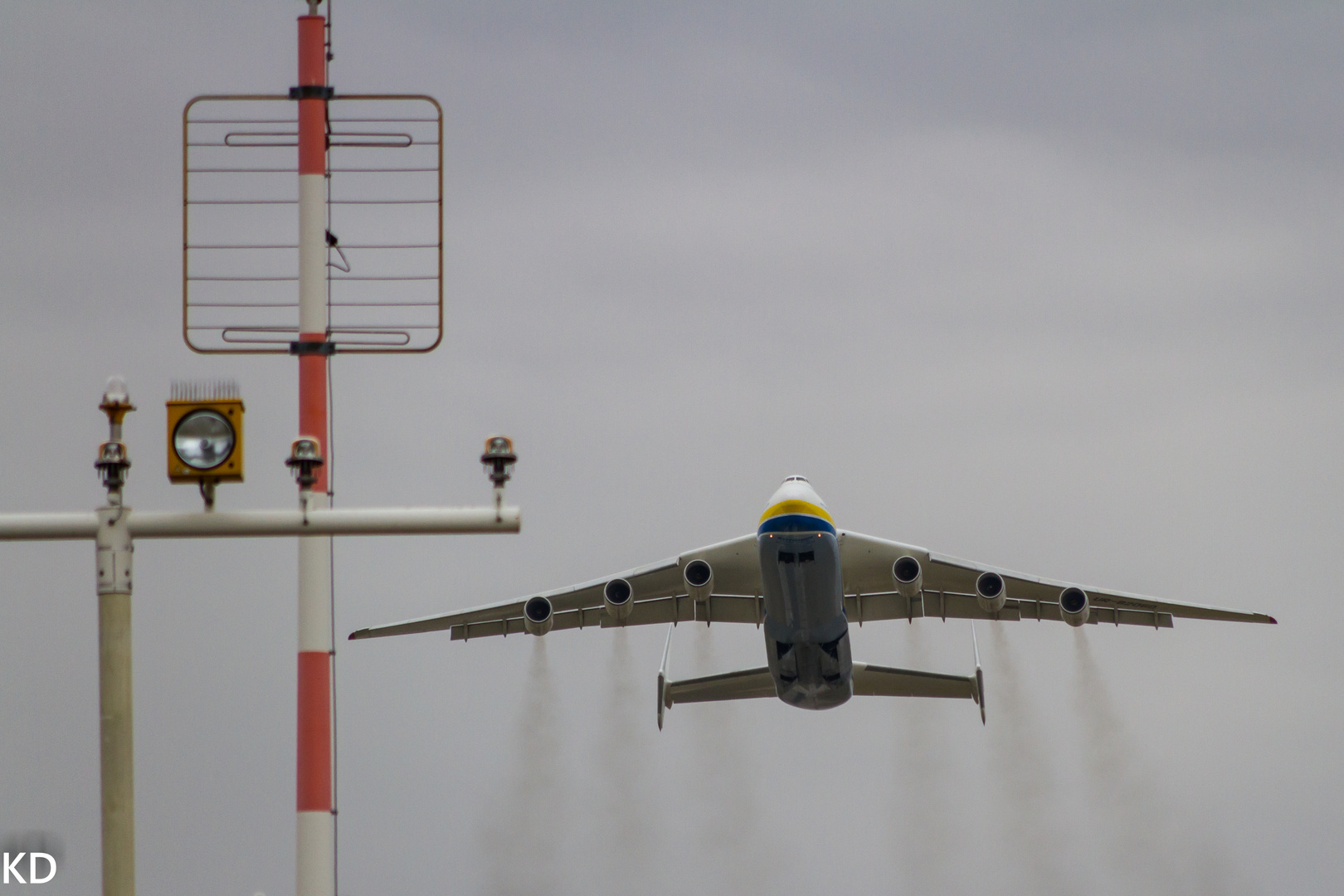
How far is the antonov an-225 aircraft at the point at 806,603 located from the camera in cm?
3438

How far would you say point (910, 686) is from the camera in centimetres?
4066

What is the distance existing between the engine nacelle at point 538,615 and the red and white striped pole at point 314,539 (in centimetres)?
1575

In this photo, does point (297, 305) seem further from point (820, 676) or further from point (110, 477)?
point (820, 676)

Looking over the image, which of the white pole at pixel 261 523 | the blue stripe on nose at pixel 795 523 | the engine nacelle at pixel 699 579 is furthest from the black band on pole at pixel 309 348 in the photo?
the engine nacelle at pixel 699 579

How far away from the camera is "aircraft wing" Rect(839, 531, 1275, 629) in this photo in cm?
4022

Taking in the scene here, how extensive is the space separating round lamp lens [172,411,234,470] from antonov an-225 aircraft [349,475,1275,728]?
23172 millimetres

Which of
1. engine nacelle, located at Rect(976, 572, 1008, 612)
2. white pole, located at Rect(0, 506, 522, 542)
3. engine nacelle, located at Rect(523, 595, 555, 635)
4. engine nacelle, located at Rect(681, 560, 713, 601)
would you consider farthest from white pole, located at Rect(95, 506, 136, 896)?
engine nacelle, located at Rect(976, 572, 1008, 612)

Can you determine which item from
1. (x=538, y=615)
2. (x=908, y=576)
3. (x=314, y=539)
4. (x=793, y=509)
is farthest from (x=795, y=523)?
(x=314, y=539)

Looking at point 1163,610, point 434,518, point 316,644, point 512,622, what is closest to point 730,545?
point 512,622

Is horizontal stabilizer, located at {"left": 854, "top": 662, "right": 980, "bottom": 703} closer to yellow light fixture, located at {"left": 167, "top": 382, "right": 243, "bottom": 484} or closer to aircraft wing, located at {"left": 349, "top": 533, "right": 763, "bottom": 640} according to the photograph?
aircraft wing, located at {"left": 349, "top": 533, "right": 763, "bottom": 640}

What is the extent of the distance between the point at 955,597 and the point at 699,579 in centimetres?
796

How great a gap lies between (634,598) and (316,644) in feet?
66.5

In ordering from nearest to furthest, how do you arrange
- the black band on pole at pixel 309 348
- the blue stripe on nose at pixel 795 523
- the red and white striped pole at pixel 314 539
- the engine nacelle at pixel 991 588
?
the red and white striped pole at pixel 314 539 → the black band on pole at pixel 309 348 → the blue stripe on nose at pixel 795 523 → the engine nacelle at pixel 991 588

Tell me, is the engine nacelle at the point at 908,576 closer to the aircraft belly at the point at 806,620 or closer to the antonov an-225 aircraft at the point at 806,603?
the antonov an-225 aircraft at the point at 806,603
